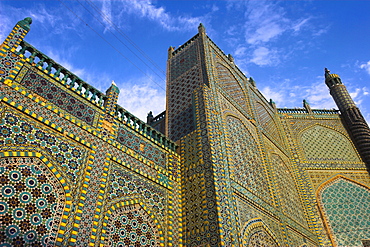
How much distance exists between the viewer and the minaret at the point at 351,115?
13031mm

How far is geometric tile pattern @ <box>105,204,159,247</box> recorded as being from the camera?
18.1 ft

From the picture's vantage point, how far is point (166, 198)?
7016 mm

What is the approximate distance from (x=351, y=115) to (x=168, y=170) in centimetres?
1055

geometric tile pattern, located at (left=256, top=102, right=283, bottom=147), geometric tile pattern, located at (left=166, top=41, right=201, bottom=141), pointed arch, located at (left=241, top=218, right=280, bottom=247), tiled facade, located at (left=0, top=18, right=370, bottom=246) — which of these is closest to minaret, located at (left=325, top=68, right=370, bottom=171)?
tiled facade, located at (left=0, top=18, right=370, bottom=246)

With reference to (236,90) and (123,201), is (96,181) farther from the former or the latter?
(236,90)

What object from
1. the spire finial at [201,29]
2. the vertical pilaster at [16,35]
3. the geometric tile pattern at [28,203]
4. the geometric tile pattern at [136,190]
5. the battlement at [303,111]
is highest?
the spire finial at [201,29]

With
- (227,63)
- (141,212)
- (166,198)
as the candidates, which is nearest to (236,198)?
(166,198)

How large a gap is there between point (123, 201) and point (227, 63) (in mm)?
7582

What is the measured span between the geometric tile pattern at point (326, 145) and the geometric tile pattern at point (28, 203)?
1086 cm

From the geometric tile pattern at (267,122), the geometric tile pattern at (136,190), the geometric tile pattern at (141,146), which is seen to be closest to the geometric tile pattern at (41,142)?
the geometric tile pattern at (136,190)

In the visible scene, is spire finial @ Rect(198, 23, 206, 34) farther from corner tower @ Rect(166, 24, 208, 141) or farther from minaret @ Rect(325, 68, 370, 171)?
minaret @ Rect(325, 68, 370, 171)

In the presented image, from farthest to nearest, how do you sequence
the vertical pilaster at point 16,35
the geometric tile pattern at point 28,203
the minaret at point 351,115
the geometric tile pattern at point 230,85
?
the minaret at point 351,115, the geometric tile pattern at point 230,85, the vertical pilaster at point 16,35, the geometric tile pattern at point 28,203

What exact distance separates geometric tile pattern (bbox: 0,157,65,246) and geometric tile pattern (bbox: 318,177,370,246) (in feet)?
31.1

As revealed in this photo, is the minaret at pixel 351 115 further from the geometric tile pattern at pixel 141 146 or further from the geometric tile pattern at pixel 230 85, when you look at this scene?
the geometric tile pattern at pixel 141 146
